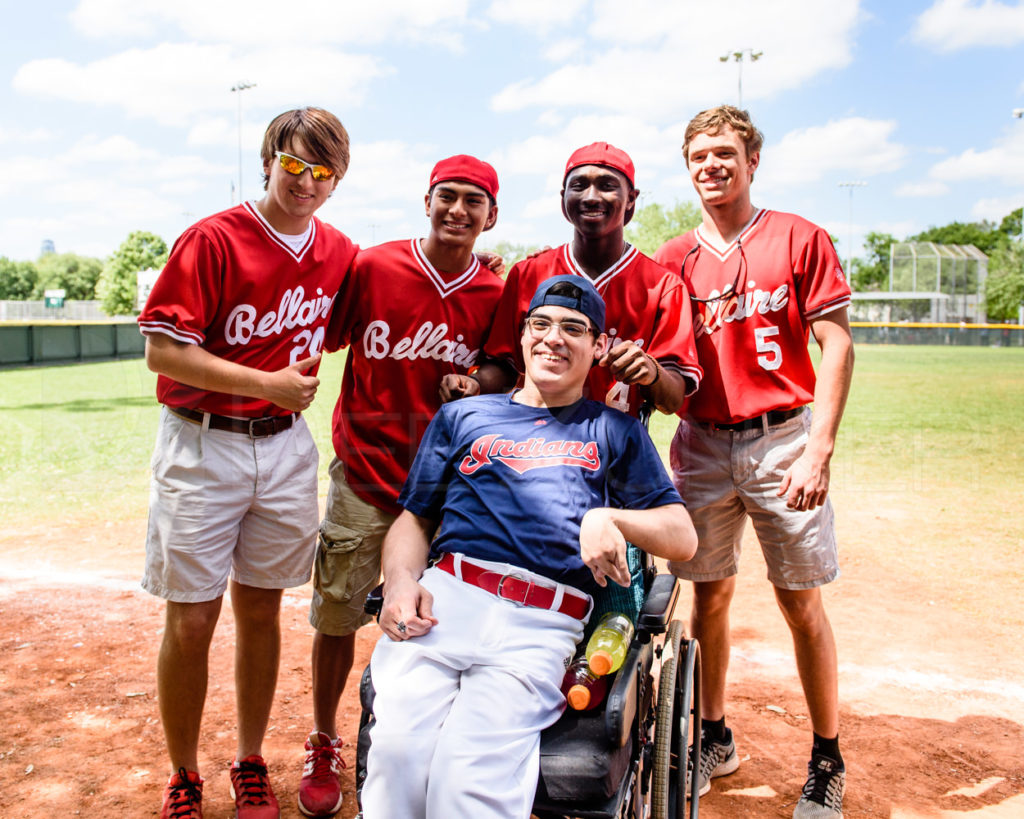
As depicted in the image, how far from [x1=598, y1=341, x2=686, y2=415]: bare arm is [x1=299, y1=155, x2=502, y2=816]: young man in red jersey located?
29.0 inches

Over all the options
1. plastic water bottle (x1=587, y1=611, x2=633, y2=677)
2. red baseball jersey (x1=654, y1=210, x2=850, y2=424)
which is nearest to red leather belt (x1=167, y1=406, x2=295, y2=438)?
plastic water bottle (x1=587, y1=611, x2=633, y2=677)

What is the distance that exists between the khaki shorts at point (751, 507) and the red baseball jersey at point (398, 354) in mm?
955

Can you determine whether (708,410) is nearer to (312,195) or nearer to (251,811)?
(312,195)

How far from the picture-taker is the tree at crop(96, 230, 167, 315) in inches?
3113

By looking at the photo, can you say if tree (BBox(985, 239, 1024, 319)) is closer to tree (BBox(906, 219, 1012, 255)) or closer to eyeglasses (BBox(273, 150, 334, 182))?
tree (BBox(906, 219, 1012, 255))

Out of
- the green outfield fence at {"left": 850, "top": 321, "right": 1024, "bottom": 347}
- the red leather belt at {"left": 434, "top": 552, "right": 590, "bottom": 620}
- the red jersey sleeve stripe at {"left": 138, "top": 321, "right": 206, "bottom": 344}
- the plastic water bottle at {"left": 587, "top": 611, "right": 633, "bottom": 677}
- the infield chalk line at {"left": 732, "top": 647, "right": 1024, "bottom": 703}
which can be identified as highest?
the green outfield fence at {"left": 850, "top": 321, "right": 1024, "bottom": 347}

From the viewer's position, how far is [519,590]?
7.58 ft

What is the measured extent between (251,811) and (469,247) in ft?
6.97

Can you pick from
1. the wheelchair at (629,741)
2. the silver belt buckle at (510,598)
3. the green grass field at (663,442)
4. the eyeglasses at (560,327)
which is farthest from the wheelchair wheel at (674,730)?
the green grass field at (663,442)

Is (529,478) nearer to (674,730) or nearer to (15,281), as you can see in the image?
(674,730)

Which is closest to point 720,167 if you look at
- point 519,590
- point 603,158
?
point 603,158

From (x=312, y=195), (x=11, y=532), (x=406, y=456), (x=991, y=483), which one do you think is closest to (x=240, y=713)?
(x=406, y=456)

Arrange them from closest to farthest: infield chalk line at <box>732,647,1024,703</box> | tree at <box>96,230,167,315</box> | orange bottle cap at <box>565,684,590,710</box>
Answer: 1. orange bottle cap at <box>565,684,590,710</box>
2. infield chalk line at <box>732,647,1024,703</box>
3. tree at <box>96,230,167,315</box>

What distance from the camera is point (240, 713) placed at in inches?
120
